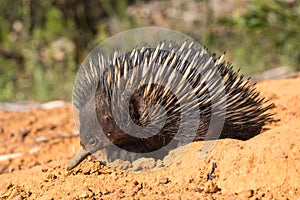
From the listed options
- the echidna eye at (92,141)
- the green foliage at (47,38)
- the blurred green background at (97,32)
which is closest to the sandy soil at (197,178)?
the echidna eye at (92,141)

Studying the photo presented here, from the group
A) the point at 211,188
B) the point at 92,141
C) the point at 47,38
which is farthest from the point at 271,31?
the point at 211,188

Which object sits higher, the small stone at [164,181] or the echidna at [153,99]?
the echidna at [153,99]

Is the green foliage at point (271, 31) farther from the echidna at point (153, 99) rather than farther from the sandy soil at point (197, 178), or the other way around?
the sandy soil at point (197, 178)

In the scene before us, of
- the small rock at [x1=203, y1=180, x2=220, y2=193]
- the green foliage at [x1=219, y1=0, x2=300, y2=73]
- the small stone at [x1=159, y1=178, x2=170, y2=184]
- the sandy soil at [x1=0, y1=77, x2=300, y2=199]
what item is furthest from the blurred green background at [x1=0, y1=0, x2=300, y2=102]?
the small rock at [x1=203, y1=180, x2=220, y2=193]

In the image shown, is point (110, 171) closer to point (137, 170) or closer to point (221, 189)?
point (137, 170)

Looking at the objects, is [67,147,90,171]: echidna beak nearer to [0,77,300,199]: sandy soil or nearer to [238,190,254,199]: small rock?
[0,77,300,199]: sandy soil
